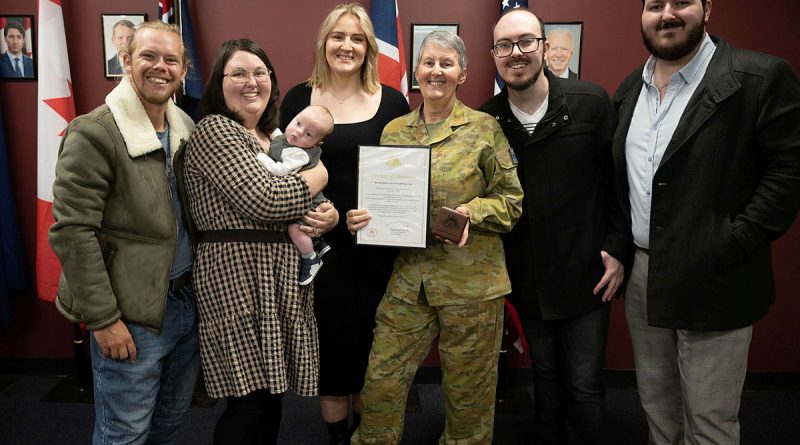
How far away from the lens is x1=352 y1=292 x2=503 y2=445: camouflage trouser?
204 cm

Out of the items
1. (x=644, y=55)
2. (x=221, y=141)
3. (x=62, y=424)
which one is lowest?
(x=62, y=424)

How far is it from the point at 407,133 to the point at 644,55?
1963 millimetres

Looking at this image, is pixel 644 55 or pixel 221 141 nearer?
pixel 221 141

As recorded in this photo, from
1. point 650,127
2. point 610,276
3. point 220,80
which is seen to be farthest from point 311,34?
point 610,276

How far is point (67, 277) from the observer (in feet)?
5.07

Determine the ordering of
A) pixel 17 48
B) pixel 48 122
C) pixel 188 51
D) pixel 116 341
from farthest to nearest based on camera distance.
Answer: pixel 17 48 < pixel 188 51 < pixel 48 122 < pixel 116 341

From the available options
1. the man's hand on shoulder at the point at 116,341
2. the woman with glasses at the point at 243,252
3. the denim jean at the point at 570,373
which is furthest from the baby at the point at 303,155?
the denim jean at the point at 570,373

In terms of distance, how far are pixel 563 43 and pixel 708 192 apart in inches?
66.7

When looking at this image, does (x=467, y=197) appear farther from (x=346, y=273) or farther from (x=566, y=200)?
(x=346, y=273)

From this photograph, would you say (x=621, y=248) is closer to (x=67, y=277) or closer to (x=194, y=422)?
(x=67, y=277)

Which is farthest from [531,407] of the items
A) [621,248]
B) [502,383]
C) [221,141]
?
[221,141]

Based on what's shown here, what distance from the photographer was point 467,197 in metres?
2.01

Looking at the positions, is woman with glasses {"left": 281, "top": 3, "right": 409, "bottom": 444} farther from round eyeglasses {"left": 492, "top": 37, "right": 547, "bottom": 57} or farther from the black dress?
round eyeglasses {"left": 492, "top": 37, "right": 547, "bottom": 57}

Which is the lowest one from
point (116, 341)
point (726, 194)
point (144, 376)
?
point (144, 376)
